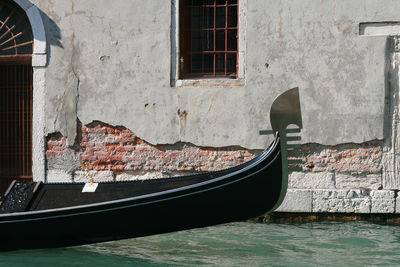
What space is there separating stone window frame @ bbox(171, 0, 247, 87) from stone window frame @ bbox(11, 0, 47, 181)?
142cm

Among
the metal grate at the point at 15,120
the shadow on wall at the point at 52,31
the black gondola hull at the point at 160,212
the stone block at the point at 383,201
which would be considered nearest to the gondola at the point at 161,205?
the black gondola hull at the point at 160,212

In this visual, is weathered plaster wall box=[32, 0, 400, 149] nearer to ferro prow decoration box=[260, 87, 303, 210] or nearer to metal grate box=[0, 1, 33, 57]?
metal grate box=[0, 1, 33, 57]

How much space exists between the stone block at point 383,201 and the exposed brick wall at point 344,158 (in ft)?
0.73

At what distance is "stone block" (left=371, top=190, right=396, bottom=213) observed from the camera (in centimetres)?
595

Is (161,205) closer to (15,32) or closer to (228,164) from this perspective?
(228,164)

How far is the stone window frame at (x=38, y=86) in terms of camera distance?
21.1 feet

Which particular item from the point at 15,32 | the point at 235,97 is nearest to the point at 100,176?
the point at 235,97

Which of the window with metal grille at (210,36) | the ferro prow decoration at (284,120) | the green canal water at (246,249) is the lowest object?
the green canal water at (246,249)

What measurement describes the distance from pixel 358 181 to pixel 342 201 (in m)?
0.26

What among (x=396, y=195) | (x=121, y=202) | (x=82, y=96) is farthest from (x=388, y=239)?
(x=82, y=96)

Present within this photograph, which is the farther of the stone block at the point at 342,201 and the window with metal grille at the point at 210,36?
the window with metal grille at the point at 210,36

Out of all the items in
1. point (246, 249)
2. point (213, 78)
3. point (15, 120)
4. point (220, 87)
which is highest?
point (213, 78)

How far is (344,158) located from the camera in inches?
237

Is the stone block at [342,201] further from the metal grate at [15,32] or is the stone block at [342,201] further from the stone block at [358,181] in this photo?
the metal grate at [15,32]
